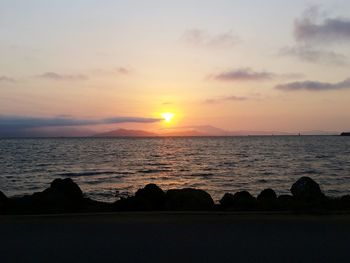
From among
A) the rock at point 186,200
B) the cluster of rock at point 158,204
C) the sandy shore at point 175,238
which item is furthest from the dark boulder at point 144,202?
the sandy shore at point 175,238

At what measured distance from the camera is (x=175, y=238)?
6.76m

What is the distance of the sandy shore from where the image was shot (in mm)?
5855

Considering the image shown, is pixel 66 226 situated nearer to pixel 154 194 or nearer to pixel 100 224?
pixel 100 224

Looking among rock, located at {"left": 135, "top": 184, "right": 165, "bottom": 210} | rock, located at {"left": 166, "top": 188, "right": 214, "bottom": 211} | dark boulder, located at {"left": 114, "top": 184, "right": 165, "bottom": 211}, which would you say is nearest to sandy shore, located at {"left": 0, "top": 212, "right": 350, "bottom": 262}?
dark boulder, located at {"left": 114, "top": 184, "right": 165, "bottom": 211}

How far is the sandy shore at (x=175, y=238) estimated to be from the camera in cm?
586

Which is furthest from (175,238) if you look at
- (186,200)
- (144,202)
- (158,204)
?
(186,200)

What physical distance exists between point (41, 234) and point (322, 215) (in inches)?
200

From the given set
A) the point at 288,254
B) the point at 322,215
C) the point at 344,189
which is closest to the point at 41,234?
the point at 288,254

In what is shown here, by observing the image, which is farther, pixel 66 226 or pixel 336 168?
pixel 336 168

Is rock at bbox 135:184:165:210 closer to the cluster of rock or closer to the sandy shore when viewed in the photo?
the cluster of rock

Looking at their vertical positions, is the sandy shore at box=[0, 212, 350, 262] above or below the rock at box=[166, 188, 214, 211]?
above

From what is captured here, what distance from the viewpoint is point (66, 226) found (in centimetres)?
756

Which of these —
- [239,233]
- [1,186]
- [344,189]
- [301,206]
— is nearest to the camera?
[239,233]

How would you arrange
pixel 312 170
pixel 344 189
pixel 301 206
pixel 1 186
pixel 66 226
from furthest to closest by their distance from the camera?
pixel 312 170 → pixel 1 186 → pixel 344 189 → pixel 301 206 → pixel 66 226
